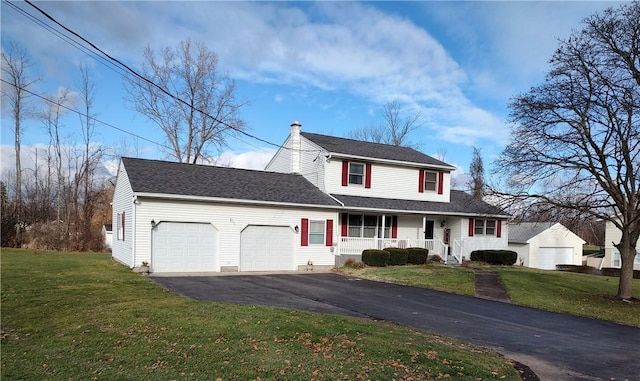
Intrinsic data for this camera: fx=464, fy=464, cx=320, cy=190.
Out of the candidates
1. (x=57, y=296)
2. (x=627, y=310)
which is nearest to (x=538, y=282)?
(x=627, y=310)

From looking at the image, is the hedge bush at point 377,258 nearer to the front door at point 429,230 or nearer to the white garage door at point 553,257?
the front door at point 429,230

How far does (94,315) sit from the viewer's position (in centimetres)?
927

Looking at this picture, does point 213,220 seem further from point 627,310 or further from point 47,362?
point 627,310

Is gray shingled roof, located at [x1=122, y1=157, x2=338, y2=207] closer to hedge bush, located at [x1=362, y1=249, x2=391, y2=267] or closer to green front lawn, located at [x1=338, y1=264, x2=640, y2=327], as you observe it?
hedge bush, located at [x1=362, y1=249, x2=391, y2=267]

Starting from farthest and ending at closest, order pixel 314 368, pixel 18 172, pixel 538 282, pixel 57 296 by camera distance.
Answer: pixel 18 172, pixel 538 282, pixel 57 296, pixel 314 368

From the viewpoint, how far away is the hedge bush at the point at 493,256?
2677 centimetres

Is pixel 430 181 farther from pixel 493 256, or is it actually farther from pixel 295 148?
pixel 295 148

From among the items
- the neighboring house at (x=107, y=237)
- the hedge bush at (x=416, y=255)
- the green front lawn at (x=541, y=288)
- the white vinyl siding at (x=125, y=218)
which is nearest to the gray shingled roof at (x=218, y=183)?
the white vinyl siding at (x=125, y=218)

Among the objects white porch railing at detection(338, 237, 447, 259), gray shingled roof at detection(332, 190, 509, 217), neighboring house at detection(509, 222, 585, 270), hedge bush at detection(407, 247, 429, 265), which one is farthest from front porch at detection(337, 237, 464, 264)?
neighboring house at detection(509, 222, 585, 270)

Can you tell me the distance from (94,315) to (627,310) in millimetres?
14931

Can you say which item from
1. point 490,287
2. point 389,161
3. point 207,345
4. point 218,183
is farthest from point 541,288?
point 207,345

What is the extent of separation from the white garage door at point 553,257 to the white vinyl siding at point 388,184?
16211 millimetres

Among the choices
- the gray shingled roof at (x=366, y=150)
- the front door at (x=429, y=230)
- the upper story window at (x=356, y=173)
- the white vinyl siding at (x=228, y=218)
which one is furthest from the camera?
the front door at (x=429, y=230)

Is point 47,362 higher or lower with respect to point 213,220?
lower
